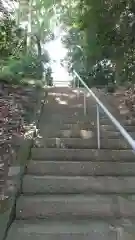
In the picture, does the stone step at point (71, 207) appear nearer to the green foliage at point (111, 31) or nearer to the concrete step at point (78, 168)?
the concrete step at point (78, 168)

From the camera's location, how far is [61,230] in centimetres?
284

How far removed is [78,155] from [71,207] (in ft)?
2.95

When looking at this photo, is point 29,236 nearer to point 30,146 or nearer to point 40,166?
point 40,166

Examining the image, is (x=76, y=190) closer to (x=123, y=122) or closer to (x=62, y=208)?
(x=62, y=208)

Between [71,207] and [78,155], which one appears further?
[78,155]

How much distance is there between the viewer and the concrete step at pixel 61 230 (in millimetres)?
2752

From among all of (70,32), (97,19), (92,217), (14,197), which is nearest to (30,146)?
(14,197)

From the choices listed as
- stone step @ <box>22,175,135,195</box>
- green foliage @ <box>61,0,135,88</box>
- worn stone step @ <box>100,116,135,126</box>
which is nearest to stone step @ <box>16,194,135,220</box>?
stone step @ <box>22,175,135,195</box>

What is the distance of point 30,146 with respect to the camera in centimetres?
402

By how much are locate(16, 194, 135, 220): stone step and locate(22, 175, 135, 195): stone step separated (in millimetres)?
119

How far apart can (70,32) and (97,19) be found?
6695 mm

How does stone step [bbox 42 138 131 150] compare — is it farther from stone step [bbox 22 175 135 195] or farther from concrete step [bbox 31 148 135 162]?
stone step [bbox 22 175 135 195]

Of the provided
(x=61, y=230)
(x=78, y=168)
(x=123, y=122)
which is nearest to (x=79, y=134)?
(x=78, y=168)

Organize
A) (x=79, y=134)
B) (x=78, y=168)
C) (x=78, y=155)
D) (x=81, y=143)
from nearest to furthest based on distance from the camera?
(x=78, y=168) < (x=78, y=155) < (x=81, y=143) < (x=79, y=134)
